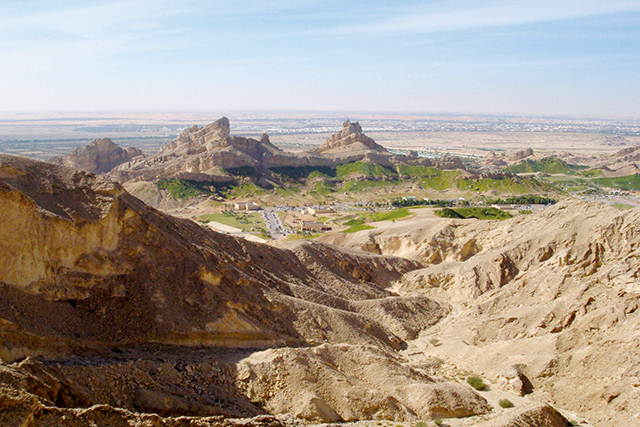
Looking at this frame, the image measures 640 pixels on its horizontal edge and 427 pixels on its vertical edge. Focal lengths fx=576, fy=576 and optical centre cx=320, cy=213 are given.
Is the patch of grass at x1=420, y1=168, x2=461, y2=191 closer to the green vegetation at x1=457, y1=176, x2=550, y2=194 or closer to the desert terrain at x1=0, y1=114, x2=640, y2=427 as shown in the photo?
the green vegetation at x1=457, y1=176, x2=550, y2=194

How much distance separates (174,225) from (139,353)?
43.5ft

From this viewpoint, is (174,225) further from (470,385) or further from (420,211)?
(420,211)

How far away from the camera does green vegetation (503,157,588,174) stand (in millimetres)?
176275

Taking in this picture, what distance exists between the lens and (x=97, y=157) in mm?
133125

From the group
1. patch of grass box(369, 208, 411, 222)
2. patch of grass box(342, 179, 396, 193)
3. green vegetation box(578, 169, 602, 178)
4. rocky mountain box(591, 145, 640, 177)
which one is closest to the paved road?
patch of grass box(369, 208, 411, 222)

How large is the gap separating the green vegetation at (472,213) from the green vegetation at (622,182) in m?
68.6

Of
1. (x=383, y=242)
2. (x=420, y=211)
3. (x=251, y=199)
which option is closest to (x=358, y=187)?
(x=251, y=199)

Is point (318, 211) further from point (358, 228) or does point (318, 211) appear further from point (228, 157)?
point (228, 157)

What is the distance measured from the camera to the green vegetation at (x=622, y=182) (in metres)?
142

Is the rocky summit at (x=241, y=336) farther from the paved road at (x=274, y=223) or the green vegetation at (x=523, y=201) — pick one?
the green vegetation at (x=523, y=201)

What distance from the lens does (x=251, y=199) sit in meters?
111

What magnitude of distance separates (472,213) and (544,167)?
10428cm

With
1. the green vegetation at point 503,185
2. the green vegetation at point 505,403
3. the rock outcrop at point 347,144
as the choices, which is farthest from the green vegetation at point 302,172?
the green vegetation at point 505,403

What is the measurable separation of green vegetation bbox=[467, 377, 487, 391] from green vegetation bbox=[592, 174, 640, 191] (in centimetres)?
12849
